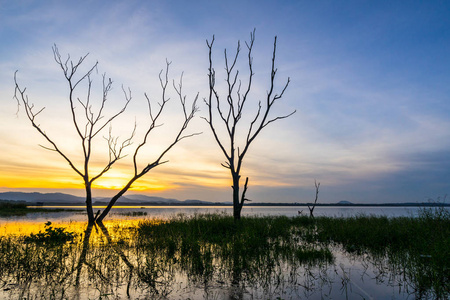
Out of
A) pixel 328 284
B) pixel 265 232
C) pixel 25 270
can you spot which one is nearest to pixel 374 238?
pixel 265 232

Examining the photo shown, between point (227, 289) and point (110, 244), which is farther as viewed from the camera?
point (110, 244)

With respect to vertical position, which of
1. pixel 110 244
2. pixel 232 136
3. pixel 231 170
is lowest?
pixel 110 244

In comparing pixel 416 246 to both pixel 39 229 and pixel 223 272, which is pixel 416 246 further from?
pixel 39 229

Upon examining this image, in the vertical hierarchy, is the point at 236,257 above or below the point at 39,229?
above

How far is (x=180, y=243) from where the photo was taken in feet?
30.2

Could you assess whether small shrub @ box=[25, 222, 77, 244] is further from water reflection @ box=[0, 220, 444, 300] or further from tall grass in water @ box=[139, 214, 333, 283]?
tall grass in water @ box=[139, 214, 333, 283]

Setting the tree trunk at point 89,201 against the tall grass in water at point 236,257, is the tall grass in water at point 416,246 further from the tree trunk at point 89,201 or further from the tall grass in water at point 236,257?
the tree trunk at point 89,201

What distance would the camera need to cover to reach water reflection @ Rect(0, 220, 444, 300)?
201 inches

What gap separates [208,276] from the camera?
6094mm

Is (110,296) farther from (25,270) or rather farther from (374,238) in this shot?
(374,238)

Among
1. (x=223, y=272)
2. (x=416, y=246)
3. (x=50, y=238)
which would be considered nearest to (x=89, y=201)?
(x=50, y=238)

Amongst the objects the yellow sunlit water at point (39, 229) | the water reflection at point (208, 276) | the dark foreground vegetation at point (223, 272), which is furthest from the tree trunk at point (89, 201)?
the water reflection at point (208, 276)

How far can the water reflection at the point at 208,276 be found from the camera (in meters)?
5.11

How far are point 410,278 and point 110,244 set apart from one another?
28.8 ft
